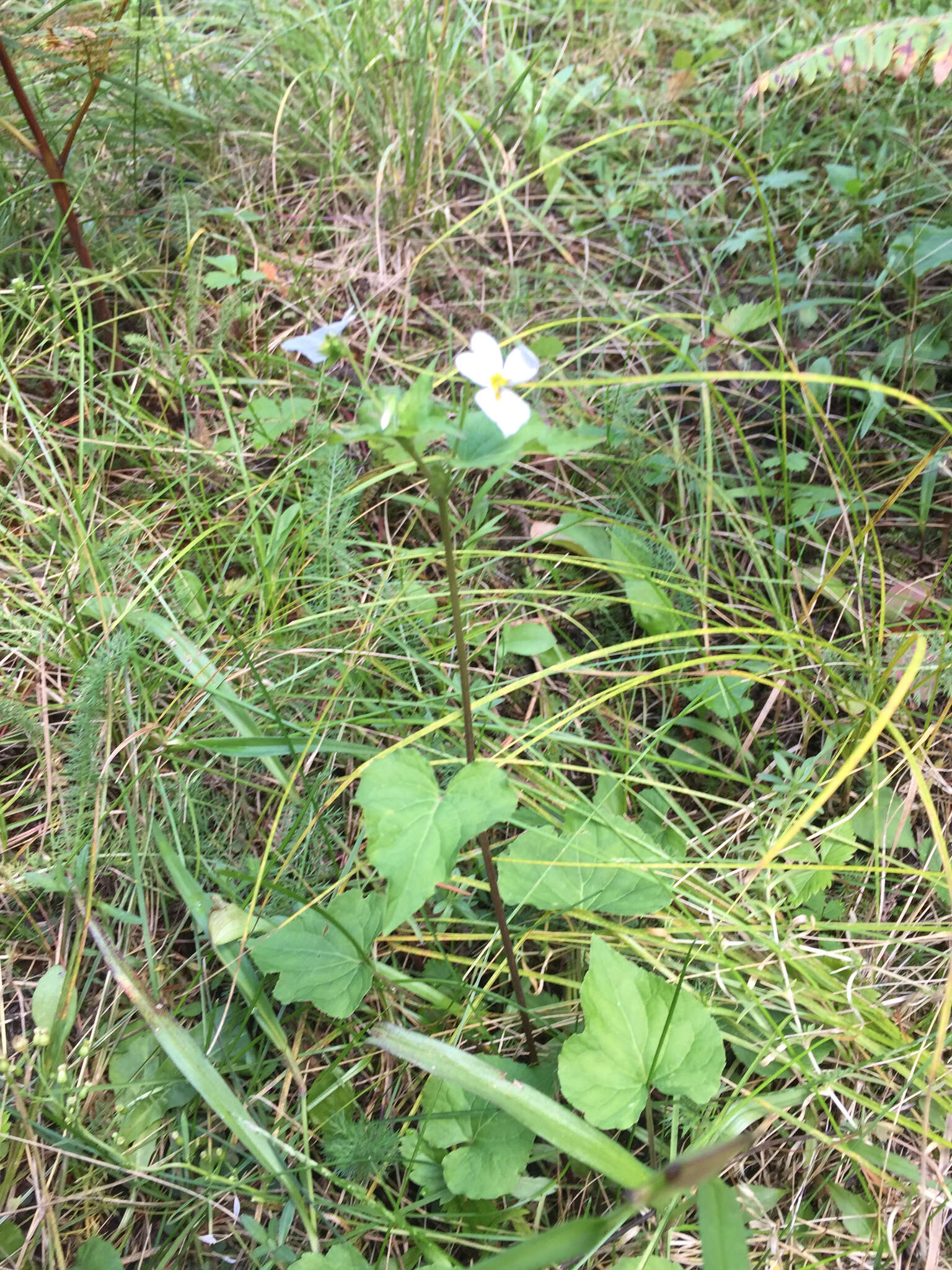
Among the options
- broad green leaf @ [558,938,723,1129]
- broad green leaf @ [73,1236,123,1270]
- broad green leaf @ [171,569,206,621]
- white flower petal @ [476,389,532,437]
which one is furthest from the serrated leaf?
broad green leaf @ [73,1236,123,1270]

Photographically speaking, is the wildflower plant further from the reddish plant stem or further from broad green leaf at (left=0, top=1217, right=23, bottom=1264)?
the reddish plant stem

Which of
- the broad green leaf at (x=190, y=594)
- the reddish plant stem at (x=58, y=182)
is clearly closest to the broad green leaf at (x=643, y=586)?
the broad green leaf at (x=190, y=594)

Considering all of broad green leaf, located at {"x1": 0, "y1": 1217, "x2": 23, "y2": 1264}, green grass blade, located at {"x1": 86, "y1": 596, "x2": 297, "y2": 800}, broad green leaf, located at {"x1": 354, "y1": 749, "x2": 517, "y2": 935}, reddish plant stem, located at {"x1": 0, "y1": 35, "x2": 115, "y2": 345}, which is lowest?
broad green leaf, located at {"x1": 0, "y1": 1217, "x2": 23, "y2": 1264}

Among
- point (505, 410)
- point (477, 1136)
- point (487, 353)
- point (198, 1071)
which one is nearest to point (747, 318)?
point (487, 353)

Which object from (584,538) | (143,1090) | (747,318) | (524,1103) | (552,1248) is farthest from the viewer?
(747,318)

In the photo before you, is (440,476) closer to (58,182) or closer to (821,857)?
(821,857)
